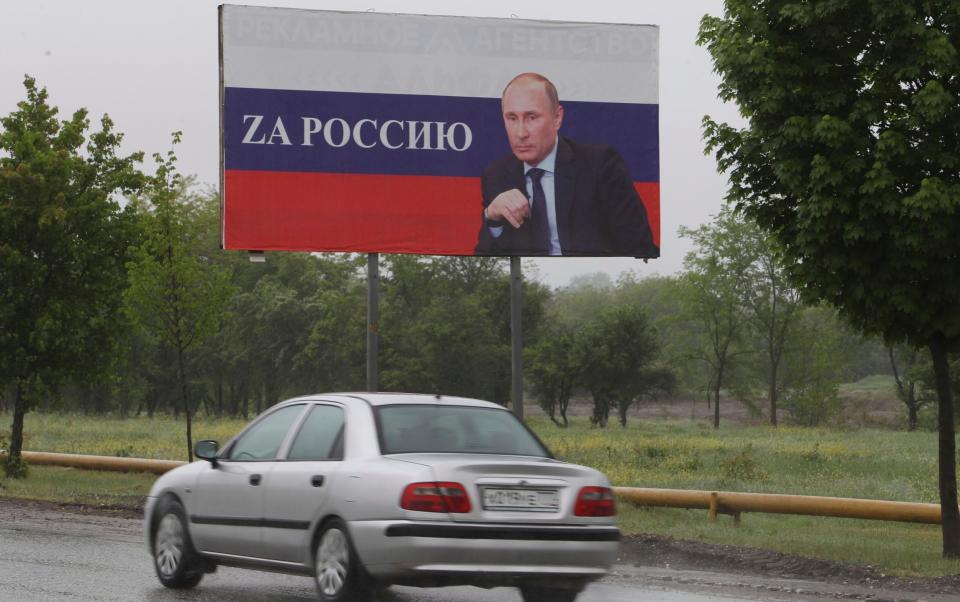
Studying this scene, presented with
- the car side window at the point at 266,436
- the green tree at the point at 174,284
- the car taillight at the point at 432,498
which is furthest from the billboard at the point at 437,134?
the car taillight at the point at 432,498

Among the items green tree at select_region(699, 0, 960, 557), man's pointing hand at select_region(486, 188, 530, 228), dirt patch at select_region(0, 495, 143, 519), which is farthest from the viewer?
man's pointing hand at select_region(486, 188, 530, 228)

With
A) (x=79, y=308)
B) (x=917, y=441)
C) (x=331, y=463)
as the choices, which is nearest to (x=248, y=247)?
(x=79, y=308)

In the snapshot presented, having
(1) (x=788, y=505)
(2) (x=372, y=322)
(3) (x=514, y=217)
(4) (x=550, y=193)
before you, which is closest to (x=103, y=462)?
(2) (x=372, y=322)

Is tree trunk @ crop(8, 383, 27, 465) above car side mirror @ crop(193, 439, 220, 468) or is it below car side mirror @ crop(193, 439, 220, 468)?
below

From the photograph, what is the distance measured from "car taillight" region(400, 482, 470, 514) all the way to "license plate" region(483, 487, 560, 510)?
18 cm

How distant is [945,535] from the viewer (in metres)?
13.8

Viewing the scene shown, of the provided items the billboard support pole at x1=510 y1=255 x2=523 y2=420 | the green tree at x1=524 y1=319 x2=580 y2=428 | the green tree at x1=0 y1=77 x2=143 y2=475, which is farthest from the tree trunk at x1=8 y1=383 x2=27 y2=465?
→ the green tree at x1=524 y1=319 x2=580 y2=428

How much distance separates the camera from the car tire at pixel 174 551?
996 cm

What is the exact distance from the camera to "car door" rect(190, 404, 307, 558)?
9242mm

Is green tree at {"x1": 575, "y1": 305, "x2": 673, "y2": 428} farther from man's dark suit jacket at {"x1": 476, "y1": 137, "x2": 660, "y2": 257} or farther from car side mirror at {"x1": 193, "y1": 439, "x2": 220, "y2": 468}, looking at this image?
car side mirror at {"x1": 193, "y1": 439, "x2": 220, "y2": 468}

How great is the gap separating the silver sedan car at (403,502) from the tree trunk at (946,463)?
20.2 ft

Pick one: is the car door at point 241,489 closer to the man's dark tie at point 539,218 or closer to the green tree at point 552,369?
the man's dark tie at point 539,218

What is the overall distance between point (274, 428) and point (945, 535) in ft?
25.1

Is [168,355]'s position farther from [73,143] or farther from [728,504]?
[728,504]
